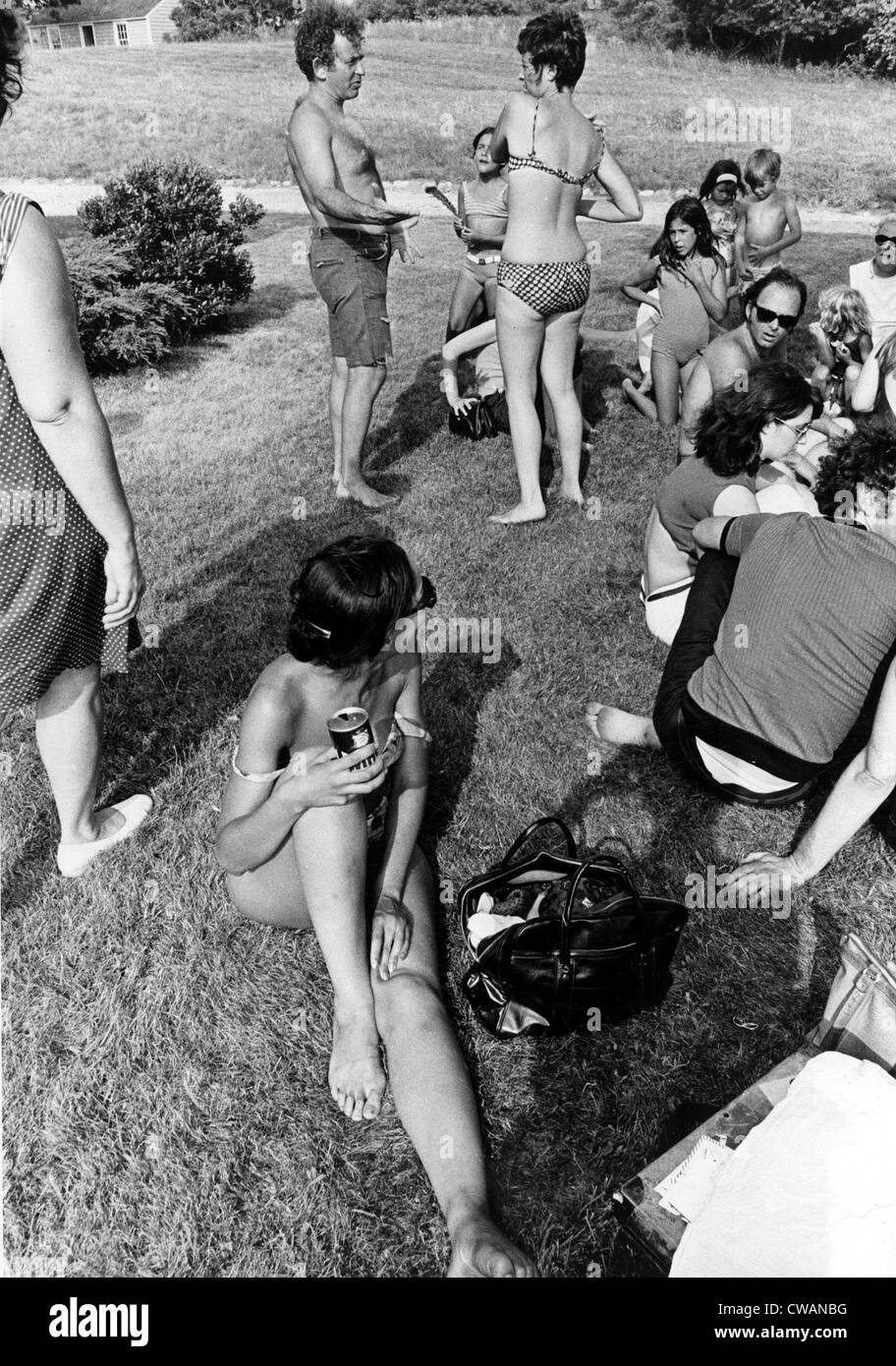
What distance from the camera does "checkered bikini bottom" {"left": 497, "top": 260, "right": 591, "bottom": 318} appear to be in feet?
15.3

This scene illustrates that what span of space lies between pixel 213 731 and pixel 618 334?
546cm

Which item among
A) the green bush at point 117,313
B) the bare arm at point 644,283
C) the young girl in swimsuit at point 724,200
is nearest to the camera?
the bare arm at point 644,283

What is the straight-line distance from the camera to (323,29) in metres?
4.31

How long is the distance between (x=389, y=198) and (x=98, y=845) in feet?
47.0

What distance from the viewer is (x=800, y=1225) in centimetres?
170

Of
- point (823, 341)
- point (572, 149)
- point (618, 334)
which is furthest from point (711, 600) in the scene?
point (618, 334)

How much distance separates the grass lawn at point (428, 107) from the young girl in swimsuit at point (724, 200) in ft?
26.0

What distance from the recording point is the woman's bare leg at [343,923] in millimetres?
2334

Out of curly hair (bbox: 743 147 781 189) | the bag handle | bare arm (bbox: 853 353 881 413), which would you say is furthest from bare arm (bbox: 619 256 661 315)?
the bag handle

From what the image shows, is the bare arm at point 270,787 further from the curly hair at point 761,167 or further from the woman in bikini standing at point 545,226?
the curly hair at point 761,167

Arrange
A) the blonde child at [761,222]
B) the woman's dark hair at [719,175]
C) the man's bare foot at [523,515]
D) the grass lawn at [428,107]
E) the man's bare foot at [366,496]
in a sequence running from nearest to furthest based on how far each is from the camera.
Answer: the man's bare foot at [523,515] < the man's bare foot at [366,496] < the blonde child at [761,222] < the woman's dark hair at [719,175] < the grass lawn at [428,107]

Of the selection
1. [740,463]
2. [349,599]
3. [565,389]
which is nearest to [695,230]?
[565,389]

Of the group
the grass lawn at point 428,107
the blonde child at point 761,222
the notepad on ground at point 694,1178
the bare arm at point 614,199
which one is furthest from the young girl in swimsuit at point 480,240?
the grass lawn at point 428,107

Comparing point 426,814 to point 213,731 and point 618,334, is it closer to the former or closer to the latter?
point 213,731
